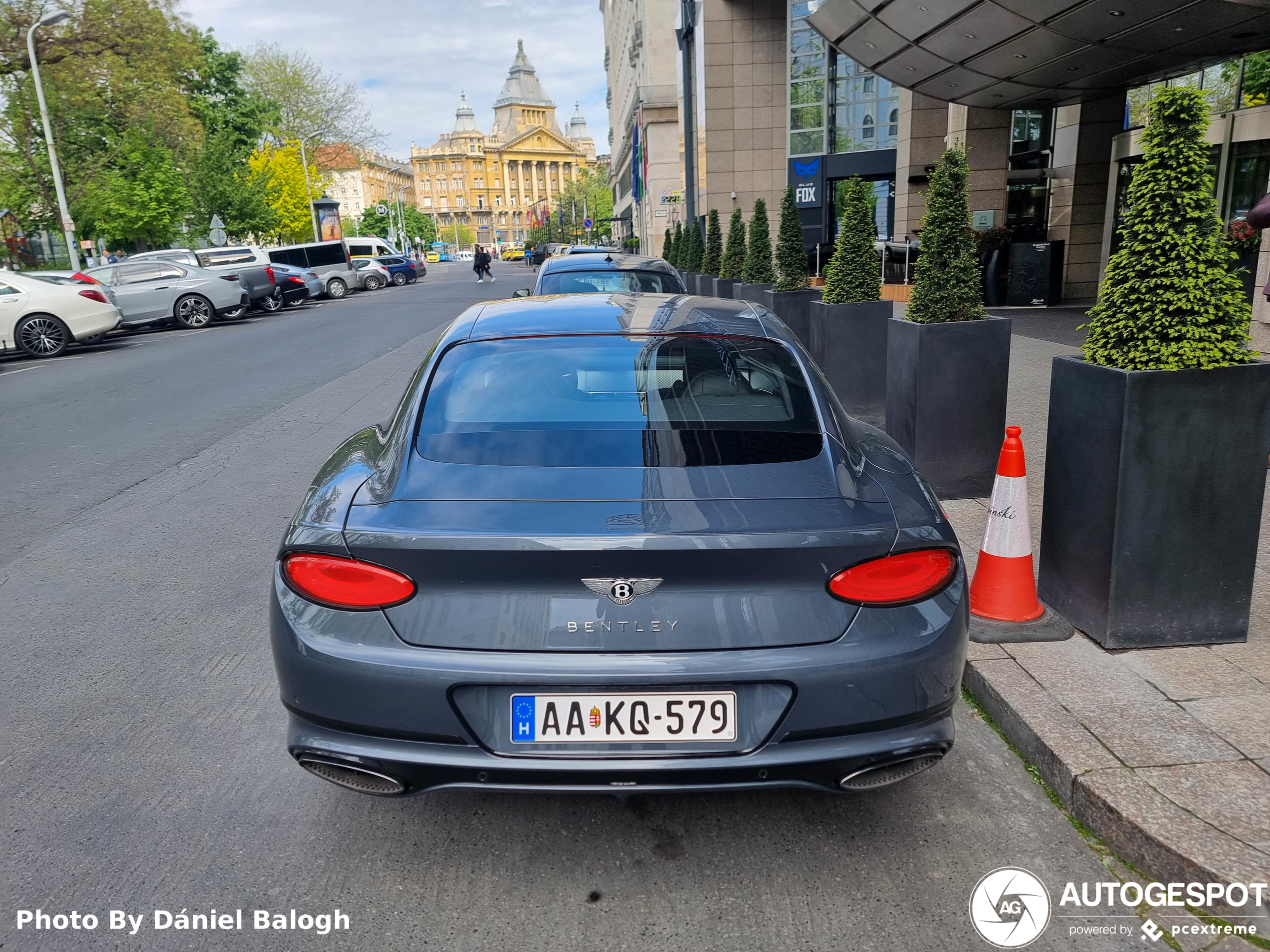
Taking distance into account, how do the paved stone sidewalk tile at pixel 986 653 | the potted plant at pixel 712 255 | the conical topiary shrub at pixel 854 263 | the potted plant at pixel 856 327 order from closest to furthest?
the paved stone sidewalk tile at pixel 986 653, the conical topiary shrub at pixel 854 263, the potted plant at pixel 856 327, the potted plant at pixel 712 255

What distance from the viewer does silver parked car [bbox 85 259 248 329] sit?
22.6 meters

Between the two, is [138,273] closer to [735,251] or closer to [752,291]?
[735,251]

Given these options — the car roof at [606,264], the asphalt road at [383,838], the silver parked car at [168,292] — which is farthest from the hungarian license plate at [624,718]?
the silver parked car at [168,292]

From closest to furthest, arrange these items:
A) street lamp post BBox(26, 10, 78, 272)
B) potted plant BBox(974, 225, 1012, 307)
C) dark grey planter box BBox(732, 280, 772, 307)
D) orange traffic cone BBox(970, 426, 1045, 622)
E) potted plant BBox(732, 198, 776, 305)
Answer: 1. orange traffic cone BBox(970, 426, 1045, 622)
2. dark grey planter box BBox(732, 280, 772, 307)
3. potted plant BBox(732, 198, 776, 305)
4. potted plant BBox(974, 225, 1012, 307)
5. street lamp post BBox(26, 10, 78, 272)

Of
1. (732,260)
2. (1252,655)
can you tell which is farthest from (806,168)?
(1252,655)

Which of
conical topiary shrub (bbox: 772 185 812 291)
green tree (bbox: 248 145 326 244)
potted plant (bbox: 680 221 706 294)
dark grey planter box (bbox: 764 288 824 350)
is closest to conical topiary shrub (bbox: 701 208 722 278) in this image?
potted plant (bbox: 680 221 706 294)

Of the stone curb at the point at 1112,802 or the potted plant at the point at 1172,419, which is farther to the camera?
the potted plant at the point at 1172,419

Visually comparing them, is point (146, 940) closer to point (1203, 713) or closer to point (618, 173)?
point (1203, 713)

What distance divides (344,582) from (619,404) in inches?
40.6

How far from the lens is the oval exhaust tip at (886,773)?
249 cm

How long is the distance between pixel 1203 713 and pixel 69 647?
462cm
